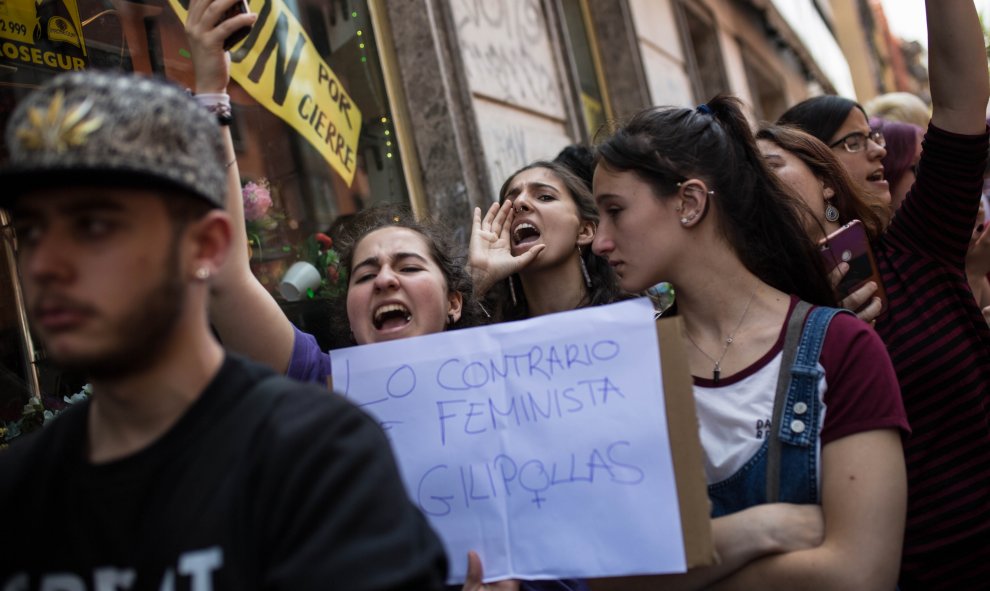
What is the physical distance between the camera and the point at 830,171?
9.16 ft

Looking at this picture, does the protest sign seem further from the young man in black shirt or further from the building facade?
the building facade

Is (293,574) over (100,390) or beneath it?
Answer: beneath

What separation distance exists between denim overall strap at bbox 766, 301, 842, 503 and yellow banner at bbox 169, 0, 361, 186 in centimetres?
284

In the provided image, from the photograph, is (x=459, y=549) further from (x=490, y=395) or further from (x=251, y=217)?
(x=251, y=217)

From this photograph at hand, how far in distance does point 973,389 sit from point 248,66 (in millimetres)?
3086

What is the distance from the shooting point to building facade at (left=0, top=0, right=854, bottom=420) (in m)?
3.14

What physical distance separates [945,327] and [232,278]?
1795 mm

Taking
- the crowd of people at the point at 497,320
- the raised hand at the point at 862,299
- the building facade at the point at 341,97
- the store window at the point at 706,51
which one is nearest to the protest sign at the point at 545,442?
the crowd of people at the point at 497,320

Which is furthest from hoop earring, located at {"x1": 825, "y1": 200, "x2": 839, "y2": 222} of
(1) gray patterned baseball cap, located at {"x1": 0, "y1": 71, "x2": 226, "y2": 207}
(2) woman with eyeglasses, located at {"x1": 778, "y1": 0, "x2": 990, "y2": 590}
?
(1) gray patterned baseball cap, located at {"x1": 0, "y1": 71, "x2": 226, "y2": 207}

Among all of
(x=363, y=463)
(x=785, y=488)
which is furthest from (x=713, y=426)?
(x=363, y=463)

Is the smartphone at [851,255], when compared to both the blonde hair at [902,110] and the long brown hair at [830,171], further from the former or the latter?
the blonde hair at [902,110]

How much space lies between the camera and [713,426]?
2.00 m

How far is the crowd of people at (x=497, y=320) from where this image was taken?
121 centimetres

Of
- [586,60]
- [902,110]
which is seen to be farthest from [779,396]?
[586,60]
